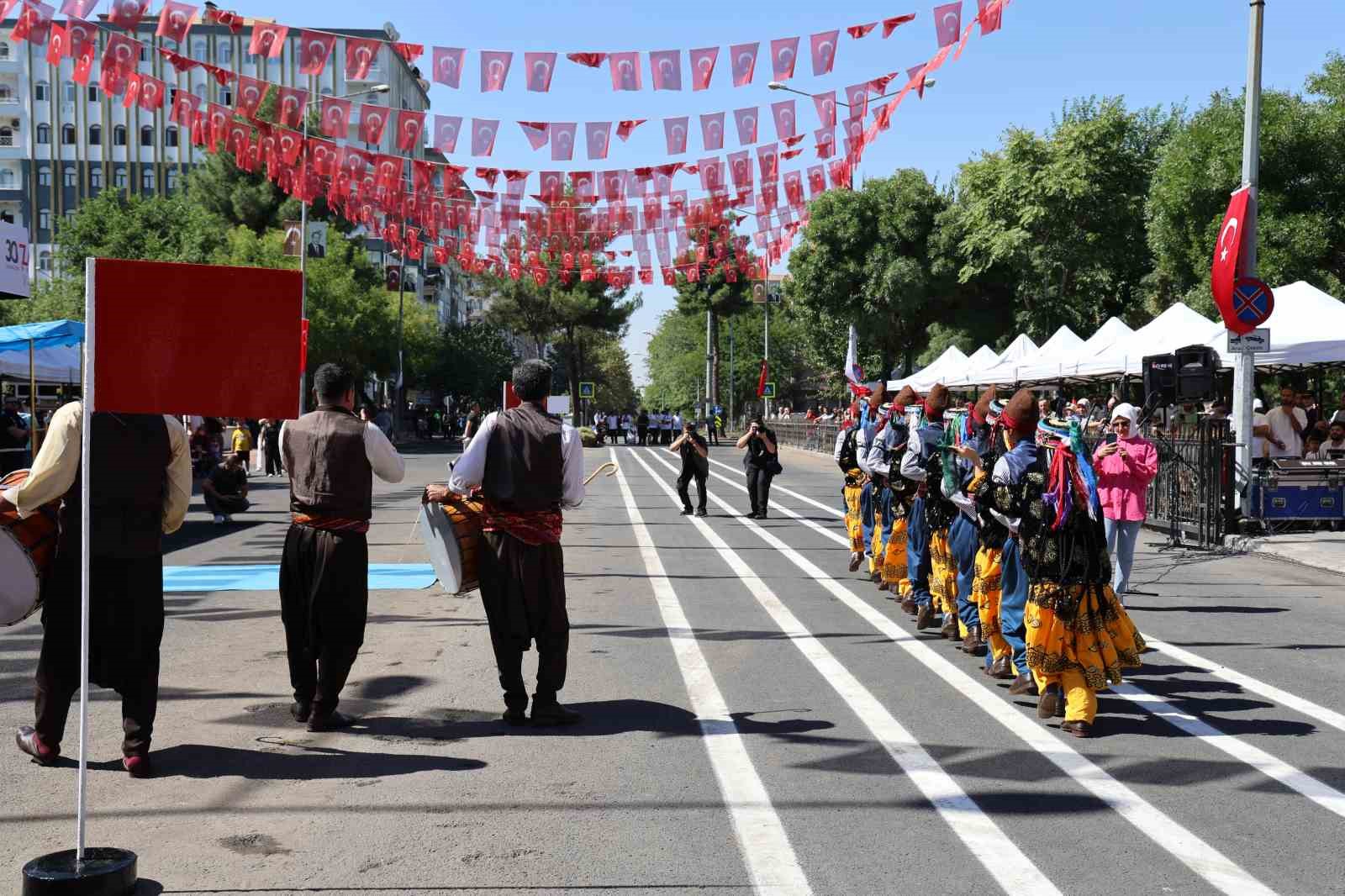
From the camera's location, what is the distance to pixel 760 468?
21188 millimetres

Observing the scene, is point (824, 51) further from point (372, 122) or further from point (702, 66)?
point (372, 122)

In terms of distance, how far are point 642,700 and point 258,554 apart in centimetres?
940

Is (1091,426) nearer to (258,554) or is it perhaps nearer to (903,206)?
(258,554)

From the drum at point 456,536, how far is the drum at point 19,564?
1.87 m

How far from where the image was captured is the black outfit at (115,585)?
5.93 meters

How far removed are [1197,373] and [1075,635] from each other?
30.6 feet

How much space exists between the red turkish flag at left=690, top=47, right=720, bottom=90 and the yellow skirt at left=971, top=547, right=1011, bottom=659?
7.05 meters

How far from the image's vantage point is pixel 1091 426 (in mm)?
9875

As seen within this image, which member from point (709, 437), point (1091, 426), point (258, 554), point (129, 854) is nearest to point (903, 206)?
point (709, 437)

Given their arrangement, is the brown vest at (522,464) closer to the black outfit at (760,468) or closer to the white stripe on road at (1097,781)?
the white stripe on road at (1097,781)

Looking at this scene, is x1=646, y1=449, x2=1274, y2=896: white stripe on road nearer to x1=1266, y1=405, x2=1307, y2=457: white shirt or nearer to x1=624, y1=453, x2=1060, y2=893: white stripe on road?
x1=624, y1=453, x2=1060, y2=893: white stripe on road

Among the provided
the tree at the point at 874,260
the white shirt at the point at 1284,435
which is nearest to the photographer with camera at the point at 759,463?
the white shirt at the point at 1284,435

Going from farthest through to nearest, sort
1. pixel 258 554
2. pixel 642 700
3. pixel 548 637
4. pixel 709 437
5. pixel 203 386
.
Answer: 1. pixel 709 437
2. pixel 258 554
3. pixel 642 700
4. pixel 548 637
5. pixel 203 386

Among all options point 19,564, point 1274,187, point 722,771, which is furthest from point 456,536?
point 1274,187
